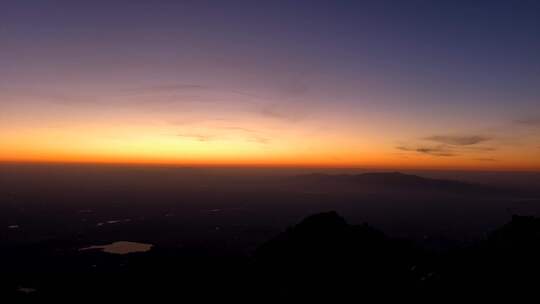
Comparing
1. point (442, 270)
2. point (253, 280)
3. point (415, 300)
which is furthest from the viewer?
point (253, 280)

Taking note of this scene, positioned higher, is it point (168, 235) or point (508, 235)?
point (508, 235)

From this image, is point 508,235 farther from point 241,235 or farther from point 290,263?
point 241,235

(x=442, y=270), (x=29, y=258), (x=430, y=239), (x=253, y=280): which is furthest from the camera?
(x=430, y=239)

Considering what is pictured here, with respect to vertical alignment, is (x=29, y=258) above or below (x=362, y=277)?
below

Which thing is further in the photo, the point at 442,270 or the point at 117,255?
the point at 117,255

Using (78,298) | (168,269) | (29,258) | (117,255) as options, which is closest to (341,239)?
(168,269)

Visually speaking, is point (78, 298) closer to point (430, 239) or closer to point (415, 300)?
point (415, 300)

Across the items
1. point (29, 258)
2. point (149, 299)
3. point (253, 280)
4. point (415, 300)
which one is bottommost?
point (29, 258)

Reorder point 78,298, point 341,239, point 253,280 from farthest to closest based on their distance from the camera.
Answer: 1. point 78,298
2. point 341,239
3. point 253,280

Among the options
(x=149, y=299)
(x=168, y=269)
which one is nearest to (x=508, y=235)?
(x=149, y=299)
